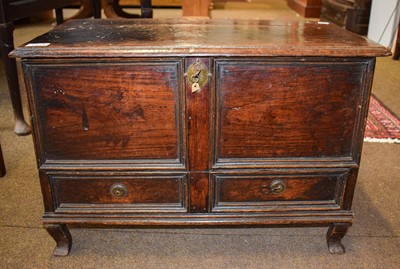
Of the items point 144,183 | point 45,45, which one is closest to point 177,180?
point 144,183

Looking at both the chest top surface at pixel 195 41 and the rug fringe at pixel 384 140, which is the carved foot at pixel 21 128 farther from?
the rug fringe at pixel 384 140

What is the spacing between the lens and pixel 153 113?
112cm

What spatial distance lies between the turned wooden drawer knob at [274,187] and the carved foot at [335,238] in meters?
0.22

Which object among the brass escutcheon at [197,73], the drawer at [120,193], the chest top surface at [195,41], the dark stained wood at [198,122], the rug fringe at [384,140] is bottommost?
the rug fringe at [384,140]

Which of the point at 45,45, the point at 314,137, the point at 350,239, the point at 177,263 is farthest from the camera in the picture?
the point at 350,239

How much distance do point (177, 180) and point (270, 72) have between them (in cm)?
40

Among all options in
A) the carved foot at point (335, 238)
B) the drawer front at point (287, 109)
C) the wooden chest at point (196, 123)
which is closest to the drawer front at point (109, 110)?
the wooden chest at point (196, 123)

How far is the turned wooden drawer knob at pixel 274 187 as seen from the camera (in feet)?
3.96

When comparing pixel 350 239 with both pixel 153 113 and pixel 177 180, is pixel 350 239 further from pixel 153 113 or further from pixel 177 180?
pixel 153 113

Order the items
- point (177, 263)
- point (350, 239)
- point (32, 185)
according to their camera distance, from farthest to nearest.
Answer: point (32, 185) → point (350, 239) → point (177, 263)

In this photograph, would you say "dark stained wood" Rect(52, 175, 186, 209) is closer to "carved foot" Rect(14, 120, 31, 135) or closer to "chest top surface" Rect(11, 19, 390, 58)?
"chest top surface" Rect(11, 19, 390, 58)

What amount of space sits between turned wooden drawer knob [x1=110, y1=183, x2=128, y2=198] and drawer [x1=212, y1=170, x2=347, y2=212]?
0.26 metres

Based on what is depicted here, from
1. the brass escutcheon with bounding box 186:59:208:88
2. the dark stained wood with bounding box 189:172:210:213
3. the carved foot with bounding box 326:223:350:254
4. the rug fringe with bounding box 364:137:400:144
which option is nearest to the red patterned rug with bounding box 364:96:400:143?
the rug fringe with bounding box 364:137:400:144

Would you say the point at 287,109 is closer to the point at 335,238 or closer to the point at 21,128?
the point at 335,238
